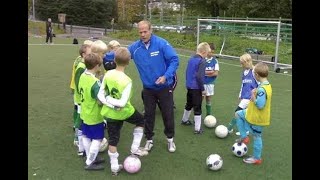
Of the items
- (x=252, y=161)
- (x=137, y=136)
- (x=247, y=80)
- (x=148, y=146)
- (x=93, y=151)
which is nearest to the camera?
(x=93, y=151)

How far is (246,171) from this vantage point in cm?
554

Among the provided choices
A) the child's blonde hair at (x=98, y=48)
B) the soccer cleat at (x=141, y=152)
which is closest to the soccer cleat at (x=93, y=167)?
the soccer cleat at (x=141, y=152)

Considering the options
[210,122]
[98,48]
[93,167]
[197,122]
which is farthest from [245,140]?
[98,48]

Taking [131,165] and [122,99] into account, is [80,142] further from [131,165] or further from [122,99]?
[122,99]

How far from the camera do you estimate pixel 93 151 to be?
215 inches

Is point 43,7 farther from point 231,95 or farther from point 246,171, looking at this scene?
point 246,171

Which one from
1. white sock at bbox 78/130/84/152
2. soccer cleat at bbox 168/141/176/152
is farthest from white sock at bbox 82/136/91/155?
soccer cleat at bbox 168/141/176/152

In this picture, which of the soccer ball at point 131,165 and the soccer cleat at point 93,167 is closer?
the soccer ball at point 131,165

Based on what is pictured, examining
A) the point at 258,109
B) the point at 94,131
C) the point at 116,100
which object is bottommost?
the point at 94,131

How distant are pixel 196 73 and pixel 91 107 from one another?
2281mm

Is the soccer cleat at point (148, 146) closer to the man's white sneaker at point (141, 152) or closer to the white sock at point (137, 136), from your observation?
the man's white sneaker at point (141, 152)

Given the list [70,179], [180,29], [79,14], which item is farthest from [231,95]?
[79,14]

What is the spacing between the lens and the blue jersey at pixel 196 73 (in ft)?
22.7

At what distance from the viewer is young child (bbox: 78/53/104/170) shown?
5.36 meters
